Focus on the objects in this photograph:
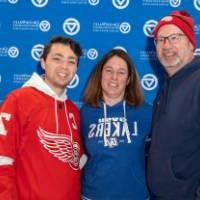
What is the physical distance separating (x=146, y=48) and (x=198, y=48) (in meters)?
0.30

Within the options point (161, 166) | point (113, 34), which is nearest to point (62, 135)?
point (161, 166)

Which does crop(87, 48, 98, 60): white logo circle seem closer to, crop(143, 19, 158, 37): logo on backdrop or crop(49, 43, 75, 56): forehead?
crop(143, 19, 158, 37): logo on backdrop

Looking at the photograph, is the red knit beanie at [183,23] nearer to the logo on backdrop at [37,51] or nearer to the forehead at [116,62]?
the forehead at [116,62]

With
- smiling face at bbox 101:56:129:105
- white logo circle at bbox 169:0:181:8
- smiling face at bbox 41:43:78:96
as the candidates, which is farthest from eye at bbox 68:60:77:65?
white logo circle at bbox 169:0:181:8

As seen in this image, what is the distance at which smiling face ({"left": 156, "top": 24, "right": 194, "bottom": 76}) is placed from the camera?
1.76 meters

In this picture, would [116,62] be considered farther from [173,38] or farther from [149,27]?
[149,27]

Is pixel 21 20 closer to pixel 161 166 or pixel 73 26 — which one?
pixel 73 26

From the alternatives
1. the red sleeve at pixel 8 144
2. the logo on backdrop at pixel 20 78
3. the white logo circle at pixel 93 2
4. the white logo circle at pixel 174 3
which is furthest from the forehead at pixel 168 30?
the logo on backdrop at pixel 20 78

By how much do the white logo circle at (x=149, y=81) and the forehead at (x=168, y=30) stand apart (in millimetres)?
507

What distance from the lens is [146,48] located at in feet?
7.57

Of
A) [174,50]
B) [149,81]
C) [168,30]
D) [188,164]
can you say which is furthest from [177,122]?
[149,81]

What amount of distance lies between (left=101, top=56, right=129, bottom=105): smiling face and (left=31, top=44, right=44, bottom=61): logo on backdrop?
1.76 feet

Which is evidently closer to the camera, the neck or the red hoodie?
the red hoodie

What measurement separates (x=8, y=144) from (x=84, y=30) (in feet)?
3.07
